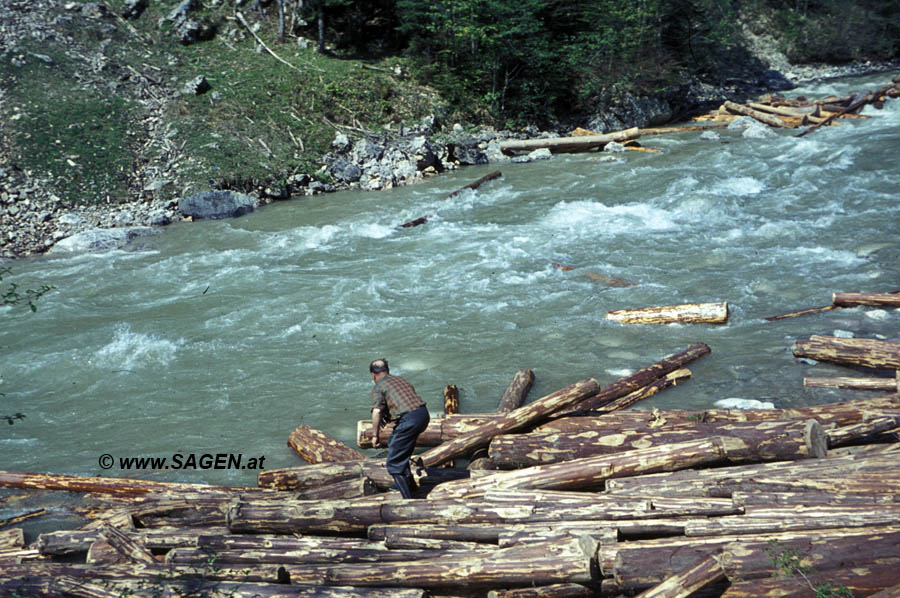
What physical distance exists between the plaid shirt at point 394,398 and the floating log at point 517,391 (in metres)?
2.26

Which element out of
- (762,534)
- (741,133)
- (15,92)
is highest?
(15,92)

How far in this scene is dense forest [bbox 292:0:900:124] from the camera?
32.1 m

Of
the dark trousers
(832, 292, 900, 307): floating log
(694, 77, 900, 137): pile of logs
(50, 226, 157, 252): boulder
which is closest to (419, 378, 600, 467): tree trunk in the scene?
the dark trousers

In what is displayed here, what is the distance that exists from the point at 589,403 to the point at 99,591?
5709mm

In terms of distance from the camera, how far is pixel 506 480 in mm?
6301

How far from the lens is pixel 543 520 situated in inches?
221

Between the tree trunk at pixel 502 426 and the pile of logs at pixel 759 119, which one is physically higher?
the pile of logs at pixel 759 119

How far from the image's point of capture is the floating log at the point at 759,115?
2811cm

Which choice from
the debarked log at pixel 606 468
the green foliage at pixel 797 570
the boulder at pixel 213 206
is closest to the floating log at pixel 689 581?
the green foliage at pixel 797 570

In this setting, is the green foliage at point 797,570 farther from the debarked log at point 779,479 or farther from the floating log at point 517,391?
the floating log at point 517,391

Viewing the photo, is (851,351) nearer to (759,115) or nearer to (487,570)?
(487,570)

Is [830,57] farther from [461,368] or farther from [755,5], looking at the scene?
[461,368]

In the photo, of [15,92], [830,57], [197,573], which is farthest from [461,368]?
[830,57]

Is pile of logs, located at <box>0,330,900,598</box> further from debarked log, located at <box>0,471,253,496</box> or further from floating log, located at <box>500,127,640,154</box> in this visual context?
floating log, located at <box>500,127,640,154</box>
